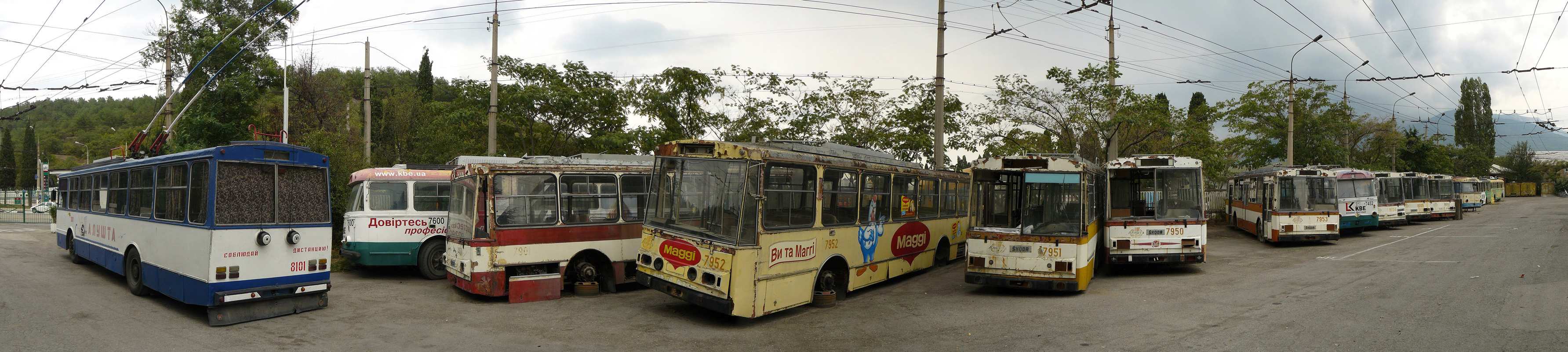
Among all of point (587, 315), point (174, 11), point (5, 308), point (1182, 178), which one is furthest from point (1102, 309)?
point (174, 11)

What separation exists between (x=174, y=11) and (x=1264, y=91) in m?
42.0

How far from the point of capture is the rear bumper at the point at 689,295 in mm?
8297

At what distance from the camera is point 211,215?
848cm

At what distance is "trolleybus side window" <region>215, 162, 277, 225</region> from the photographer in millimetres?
8625

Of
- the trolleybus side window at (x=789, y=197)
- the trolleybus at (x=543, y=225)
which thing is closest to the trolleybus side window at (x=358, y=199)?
the trolleybus at (x=543, y=225)

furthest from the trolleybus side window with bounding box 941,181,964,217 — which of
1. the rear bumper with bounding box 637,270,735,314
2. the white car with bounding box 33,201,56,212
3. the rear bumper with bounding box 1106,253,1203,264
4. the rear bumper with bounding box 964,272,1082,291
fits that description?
the white car with bounding box 33,201,56,212

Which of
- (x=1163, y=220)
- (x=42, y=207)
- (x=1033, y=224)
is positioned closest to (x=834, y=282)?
(x=1033, y=224)

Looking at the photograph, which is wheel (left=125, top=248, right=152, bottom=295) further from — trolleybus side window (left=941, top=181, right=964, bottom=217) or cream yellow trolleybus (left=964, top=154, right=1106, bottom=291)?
trolleybus side window (left=941, top=181, right=964, bottom=217)

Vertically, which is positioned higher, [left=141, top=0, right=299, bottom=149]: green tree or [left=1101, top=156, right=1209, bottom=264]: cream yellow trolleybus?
[left=141, top=0, right=299, bottom=149]: green tree

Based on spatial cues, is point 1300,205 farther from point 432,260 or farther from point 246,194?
point 246,194

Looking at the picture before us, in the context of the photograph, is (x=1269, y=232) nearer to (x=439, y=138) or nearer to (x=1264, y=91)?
(x=1264, y=91)

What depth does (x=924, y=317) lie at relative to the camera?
30.4 ft

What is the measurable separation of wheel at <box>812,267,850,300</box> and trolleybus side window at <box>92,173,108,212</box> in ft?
38.8

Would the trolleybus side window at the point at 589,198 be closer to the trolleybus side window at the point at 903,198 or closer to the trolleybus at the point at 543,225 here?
the trolleybus at the point at 543,225
